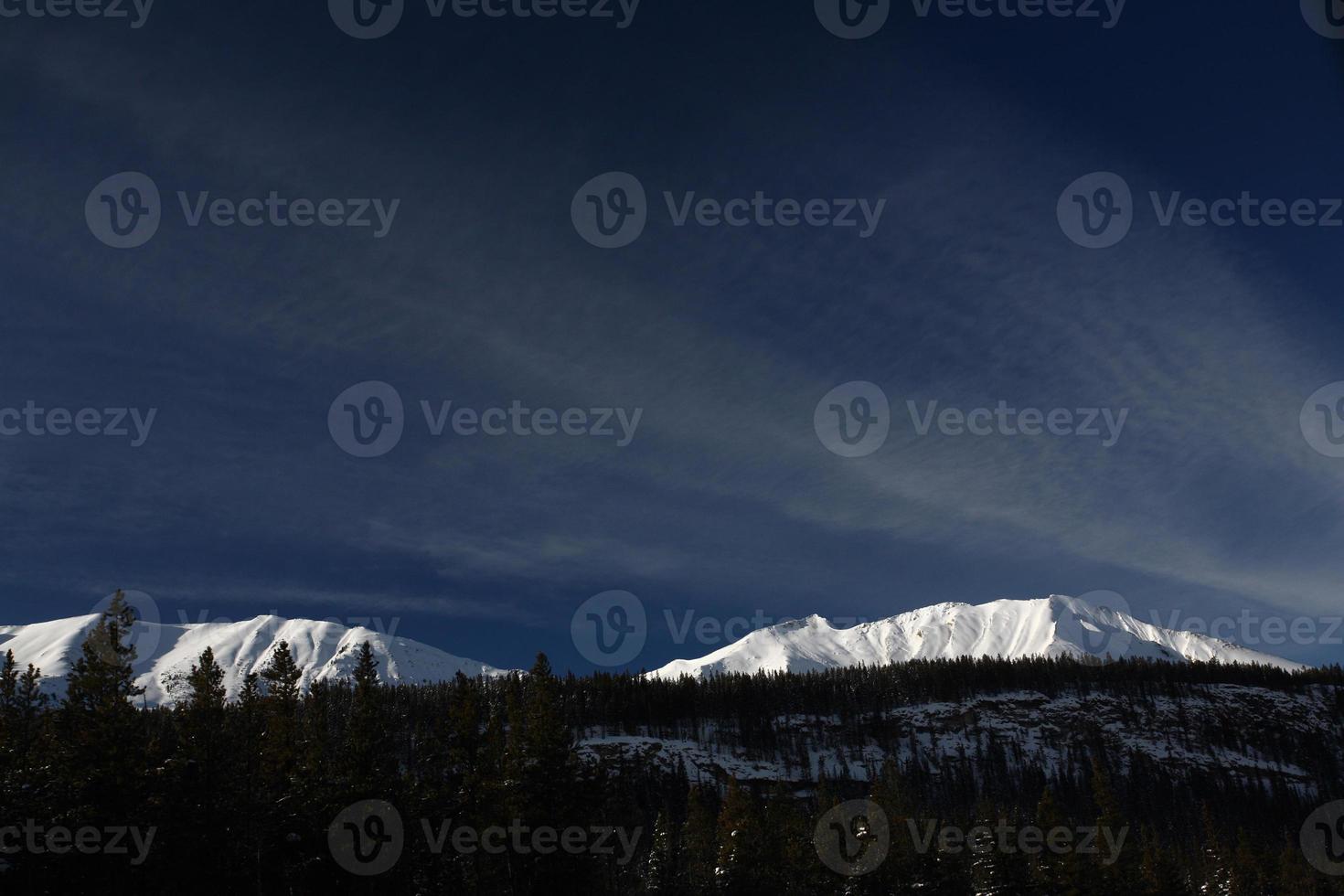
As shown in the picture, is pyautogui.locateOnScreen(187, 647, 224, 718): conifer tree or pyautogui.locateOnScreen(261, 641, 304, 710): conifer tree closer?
pyautogui.locateOnScreen(187, 647, 224, 718): conifer tree

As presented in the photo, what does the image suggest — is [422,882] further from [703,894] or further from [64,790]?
[703,894]

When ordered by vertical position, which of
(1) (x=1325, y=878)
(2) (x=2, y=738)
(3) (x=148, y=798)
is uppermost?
(2) (x=2, y=738)

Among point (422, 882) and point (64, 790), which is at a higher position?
point (64, 790)

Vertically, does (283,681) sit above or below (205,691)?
above

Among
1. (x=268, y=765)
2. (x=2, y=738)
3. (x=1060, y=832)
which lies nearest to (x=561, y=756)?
(x=268, y=765)

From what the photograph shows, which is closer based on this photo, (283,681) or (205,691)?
(205,691)

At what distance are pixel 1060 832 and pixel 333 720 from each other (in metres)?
146

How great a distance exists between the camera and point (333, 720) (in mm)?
170250

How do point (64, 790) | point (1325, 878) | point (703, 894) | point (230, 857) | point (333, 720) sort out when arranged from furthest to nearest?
point (333, 720)
point (1325, 878)
point (703, 894)
point (230, 857)
point (64, 790)

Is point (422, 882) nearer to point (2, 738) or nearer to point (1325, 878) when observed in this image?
point (2, 738)

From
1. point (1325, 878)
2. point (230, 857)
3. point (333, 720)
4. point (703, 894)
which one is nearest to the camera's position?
point (230, 857)

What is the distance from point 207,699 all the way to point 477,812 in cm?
1442

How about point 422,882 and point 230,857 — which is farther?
point 422,882

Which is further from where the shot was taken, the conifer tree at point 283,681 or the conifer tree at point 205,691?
the conifer tree at point 283,681
